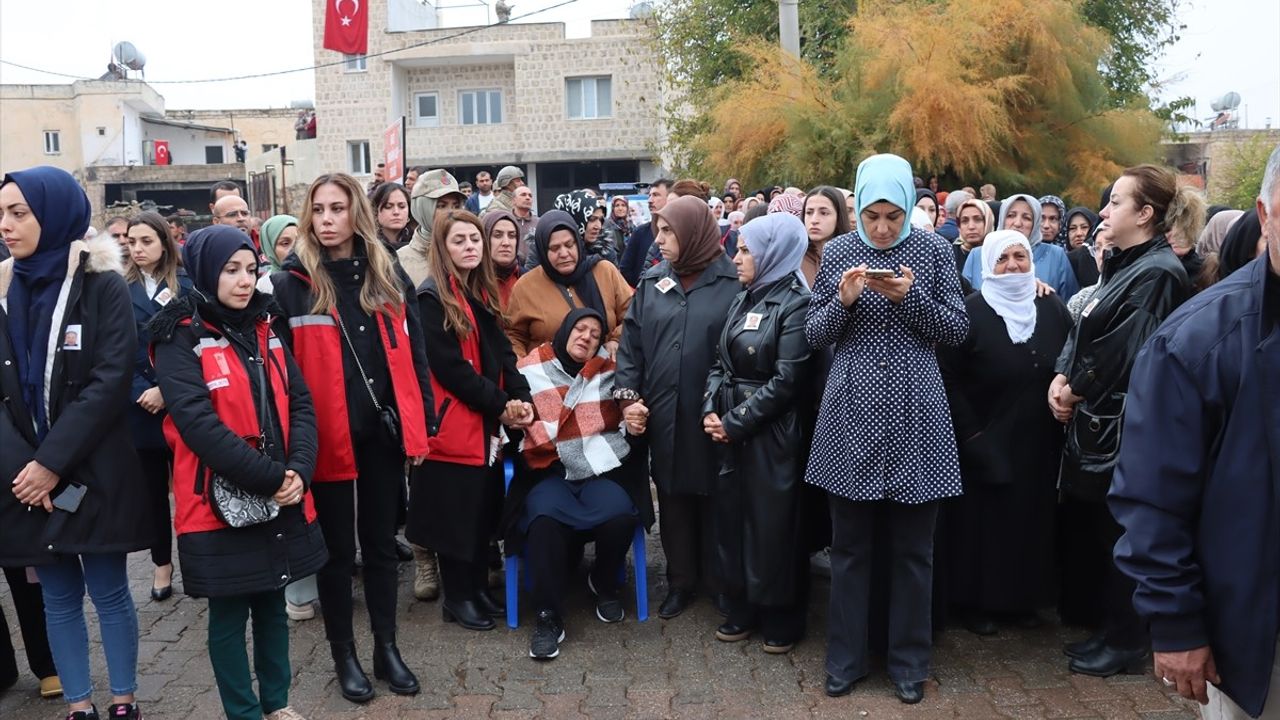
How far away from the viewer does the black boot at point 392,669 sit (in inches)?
163

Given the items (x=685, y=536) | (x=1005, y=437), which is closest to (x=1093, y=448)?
(x=1005, y=437)

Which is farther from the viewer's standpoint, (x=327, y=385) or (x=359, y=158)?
(x=359, y=158)

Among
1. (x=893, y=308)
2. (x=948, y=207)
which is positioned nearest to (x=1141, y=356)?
(x=893, y=308)

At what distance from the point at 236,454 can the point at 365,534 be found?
2.94 feet

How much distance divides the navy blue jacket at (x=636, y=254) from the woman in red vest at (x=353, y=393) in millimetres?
4539

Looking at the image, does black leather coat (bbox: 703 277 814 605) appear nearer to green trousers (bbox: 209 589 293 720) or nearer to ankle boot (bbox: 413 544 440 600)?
ankle boot (bbox: 413 544 440 600)

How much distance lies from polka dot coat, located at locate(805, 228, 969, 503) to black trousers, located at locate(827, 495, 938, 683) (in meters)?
0.14

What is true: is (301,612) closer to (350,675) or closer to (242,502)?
(350,675)

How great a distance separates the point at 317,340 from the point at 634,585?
2363mm

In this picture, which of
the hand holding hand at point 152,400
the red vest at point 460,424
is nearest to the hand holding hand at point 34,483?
the hand holding hand at point 152,400

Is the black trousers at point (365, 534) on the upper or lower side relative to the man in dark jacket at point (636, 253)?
lower

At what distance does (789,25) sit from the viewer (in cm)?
1279

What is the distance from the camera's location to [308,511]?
3.69m

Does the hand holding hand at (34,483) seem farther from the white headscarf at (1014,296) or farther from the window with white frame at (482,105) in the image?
the window with white frame at (482,105)
